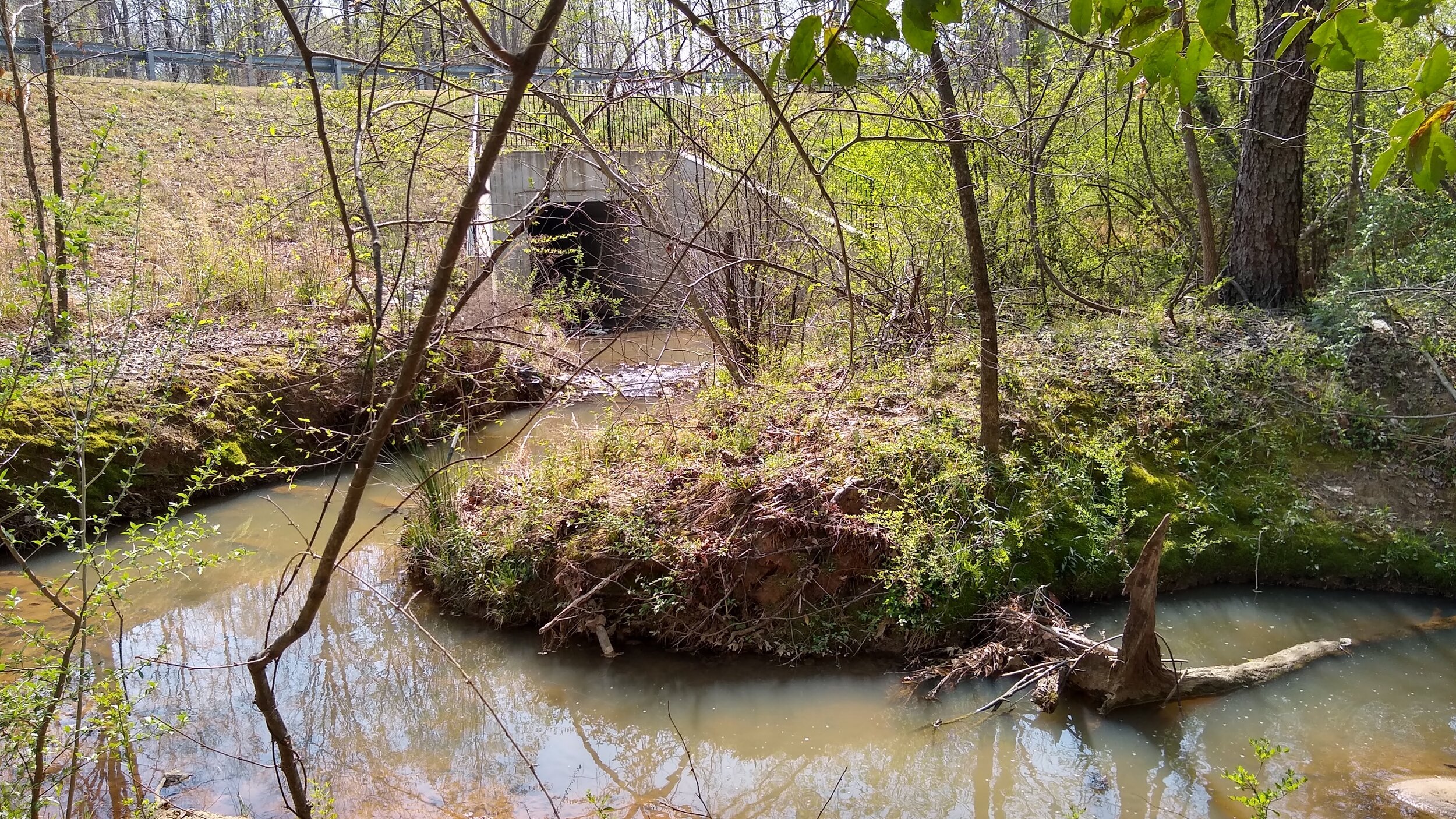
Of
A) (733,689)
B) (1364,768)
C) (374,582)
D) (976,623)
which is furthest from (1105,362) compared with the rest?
(374,582)

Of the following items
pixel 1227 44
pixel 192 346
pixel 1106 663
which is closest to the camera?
pixel 1227 44

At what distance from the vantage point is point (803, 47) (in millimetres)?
1238

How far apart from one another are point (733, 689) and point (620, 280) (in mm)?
7081

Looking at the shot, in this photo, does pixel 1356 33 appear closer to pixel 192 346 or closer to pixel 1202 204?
pixel 1202 204

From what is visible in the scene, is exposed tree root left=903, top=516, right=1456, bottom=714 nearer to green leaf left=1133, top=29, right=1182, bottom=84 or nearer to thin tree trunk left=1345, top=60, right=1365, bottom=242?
green leaf left=1133, top=29, right=1182, bottom=84

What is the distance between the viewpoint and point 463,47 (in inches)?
125

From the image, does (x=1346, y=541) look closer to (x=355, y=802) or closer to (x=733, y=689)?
(x=733, y=689)

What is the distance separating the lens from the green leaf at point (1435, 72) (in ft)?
4.23

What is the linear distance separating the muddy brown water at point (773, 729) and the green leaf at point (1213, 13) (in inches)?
134

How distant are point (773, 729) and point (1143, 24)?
3.86 meters

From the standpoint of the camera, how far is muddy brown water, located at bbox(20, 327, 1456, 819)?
13.4ft

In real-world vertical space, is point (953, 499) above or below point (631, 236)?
below

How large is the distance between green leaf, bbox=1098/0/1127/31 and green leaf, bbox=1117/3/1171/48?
6 centimetres

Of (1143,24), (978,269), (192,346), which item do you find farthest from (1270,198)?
(192,346)
